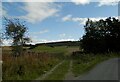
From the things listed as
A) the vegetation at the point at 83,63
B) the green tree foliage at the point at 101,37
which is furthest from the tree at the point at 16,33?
the green tree foliage at the point at 101,37

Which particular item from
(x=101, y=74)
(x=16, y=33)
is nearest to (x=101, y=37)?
(x=16, y=33)

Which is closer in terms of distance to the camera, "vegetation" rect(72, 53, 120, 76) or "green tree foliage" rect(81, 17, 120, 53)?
"vegetation" rect(72, 53, 120, 76)

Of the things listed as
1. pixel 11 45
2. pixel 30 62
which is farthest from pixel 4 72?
pixel 11 45

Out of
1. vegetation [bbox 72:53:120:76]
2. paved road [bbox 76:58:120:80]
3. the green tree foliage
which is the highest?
the green tree foliage

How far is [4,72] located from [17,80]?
1.55m

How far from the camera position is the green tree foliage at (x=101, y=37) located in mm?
83688

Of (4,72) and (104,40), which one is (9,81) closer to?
(4,72)

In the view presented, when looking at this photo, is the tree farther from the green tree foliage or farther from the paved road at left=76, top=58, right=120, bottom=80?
the green tree foliage

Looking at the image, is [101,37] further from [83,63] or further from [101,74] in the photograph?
[101,74]

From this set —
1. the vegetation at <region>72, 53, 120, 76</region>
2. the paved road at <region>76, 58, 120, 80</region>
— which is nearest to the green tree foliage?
the vegetation at <region>72, 53, 120, 76</region>

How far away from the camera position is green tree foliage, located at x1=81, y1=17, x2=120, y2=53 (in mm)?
83688

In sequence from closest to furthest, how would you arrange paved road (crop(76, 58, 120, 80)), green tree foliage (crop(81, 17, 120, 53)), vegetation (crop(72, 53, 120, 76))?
paved road (crop(76, 58, 120, 80))
vegetation (crop(72, 53, 120, 76))
green tree foliage (crop(81, 17, 120, 53))

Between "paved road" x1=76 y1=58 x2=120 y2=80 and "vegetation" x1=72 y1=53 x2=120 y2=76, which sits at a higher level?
"paved road" x1=76 y1=58 x2=120 y2=80

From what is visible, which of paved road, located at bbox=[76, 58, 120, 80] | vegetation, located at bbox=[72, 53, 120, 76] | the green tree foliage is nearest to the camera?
paved road, located at bbox=[76, 58, 120, 80]
